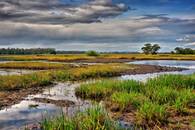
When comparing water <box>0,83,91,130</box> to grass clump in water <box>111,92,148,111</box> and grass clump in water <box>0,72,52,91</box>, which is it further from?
grass clump in water <box>0,72,52,91</box>

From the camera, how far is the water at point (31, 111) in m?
16.5

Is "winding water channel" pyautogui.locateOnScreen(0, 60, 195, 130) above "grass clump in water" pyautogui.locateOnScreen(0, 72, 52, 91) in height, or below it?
below

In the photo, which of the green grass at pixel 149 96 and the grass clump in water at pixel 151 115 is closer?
the grass clump in water at pixel 151 115

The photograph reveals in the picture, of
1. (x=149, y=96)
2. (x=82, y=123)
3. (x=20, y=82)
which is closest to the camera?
(x=82, y=123)

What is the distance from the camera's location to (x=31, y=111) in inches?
773

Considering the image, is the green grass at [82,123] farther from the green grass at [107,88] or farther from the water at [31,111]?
the green grass at [107,88]

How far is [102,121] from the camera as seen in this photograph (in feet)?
44.7

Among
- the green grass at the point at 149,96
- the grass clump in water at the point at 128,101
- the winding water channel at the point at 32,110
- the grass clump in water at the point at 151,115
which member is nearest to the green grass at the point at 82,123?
the winding water channel at the point at 32,110

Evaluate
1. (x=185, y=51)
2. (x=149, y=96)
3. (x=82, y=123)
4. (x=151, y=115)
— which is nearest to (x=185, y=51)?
(x=185, y=51)

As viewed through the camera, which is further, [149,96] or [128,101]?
[149,96]

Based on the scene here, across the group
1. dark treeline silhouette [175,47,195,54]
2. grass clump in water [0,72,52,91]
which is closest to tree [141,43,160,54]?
dark treeline silhouette [175,47,195,54]

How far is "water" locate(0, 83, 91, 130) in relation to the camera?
16.5 meters

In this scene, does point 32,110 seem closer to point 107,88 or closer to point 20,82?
point 107,88

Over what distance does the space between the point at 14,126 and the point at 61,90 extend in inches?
524
